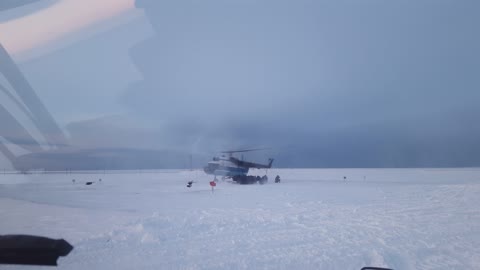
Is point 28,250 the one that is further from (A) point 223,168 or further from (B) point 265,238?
(A) point 223,168

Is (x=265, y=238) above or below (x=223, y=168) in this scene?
below

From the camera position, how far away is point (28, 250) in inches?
181

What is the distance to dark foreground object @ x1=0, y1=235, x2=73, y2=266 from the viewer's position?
4.59 metres

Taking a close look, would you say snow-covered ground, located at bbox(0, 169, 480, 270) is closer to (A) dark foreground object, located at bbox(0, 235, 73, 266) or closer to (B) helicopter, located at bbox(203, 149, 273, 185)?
(A) dark foreground object, located at bbox(0, 235, 73, 266)

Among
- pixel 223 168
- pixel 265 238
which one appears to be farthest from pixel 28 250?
pixel 223 168

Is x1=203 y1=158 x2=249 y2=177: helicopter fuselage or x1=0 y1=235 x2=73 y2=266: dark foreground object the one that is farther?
x1=203 y1=158 x2=249 y2=177: helicopter fuselage

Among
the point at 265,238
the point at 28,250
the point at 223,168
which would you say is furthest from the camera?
the point at 223,168

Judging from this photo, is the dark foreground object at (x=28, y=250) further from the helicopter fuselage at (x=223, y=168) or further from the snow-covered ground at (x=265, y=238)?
the helicopter fuselage at (x=223, y=168)

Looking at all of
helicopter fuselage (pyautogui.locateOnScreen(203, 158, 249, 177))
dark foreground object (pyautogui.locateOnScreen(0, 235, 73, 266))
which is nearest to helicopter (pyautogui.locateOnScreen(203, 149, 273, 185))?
helicopter fuselage (pyautogui.locateOnScreen(203, 158, 249, 177))

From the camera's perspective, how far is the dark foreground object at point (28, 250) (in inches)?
181

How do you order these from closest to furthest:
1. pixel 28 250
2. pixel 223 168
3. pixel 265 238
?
pixel 28 250, pixel 265 238, pixel 223 168

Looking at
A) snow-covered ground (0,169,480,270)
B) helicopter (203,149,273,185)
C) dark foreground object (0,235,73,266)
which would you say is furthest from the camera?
helicopter (203,149,273,185)

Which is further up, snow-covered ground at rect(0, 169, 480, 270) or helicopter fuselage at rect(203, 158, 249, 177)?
helicopter fuselage at rect(203, 158, 249, 177)

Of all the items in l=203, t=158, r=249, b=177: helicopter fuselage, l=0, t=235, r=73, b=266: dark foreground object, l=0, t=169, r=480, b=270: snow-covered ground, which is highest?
l=203, t=158, r=249, b=177: helicopter fuselage
